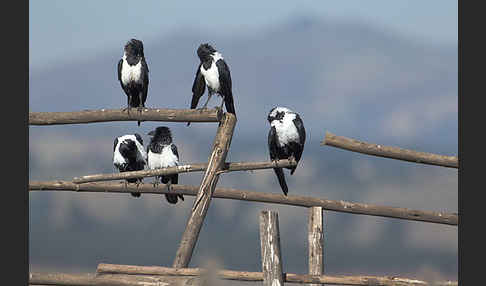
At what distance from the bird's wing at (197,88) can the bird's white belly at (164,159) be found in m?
0.74

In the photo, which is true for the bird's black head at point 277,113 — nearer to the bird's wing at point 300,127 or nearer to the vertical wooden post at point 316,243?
the bird's wing at point 300,127

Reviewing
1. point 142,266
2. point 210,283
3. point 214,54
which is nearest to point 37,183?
point 142,266

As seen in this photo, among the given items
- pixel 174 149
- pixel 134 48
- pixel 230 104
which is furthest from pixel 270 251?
pixel 134 48

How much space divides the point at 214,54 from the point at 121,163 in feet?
5.98

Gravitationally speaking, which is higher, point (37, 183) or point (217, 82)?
point (217, 82)

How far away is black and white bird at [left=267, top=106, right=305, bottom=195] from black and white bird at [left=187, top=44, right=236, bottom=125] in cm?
61

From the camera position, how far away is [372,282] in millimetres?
7367

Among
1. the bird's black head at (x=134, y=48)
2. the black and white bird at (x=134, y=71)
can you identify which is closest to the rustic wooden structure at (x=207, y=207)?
the black and white bird at (x=134, y=71)

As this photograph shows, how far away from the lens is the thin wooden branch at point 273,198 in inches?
327

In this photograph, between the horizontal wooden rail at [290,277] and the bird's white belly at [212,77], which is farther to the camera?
the bird's white belly at [212,77]

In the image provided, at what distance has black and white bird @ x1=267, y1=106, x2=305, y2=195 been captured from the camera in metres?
9.53

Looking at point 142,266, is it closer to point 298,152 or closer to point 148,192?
point 148,192

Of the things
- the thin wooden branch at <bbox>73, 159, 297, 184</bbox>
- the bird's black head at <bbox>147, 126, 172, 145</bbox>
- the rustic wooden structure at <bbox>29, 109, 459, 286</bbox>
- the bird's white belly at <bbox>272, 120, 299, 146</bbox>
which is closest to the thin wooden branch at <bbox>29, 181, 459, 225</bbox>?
the rustic wooden structure at <bbox>29, 109, 459, 286</bbox>

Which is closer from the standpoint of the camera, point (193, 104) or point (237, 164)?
point (237, 164)
